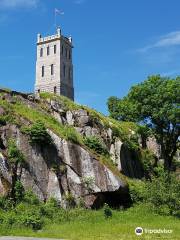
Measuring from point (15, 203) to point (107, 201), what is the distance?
7345 millimetres

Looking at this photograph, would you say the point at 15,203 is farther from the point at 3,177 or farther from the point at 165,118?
the point at 165,118

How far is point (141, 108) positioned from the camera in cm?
4150

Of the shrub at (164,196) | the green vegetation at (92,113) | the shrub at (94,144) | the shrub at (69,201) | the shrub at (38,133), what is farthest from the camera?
the green vegetation at (92,113)

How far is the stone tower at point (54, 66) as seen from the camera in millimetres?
98688

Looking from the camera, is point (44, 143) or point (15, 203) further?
point (44, 143)

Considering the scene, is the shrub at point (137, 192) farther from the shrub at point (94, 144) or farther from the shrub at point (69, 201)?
the shrub at point (69, 201)

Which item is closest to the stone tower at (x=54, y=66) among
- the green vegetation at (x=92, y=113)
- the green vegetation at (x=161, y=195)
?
the green vegetation at (x=92, y=113)

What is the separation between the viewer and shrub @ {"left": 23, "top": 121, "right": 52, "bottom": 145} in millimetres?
31938

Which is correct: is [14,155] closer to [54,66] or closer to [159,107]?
[159,107]

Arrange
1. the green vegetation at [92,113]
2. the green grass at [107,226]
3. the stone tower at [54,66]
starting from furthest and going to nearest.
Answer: the stone tower at [54,66]
the green vegetation at [92,113]
the green grass at [107,226]

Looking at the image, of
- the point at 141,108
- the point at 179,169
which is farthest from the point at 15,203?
the point at 179,169

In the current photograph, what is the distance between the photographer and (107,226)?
24953 mm

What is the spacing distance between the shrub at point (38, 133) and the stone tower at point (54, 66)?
65.1m

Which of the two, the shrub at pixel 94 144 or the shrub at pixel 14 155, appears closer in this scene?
the shrub at pixel 14 155
